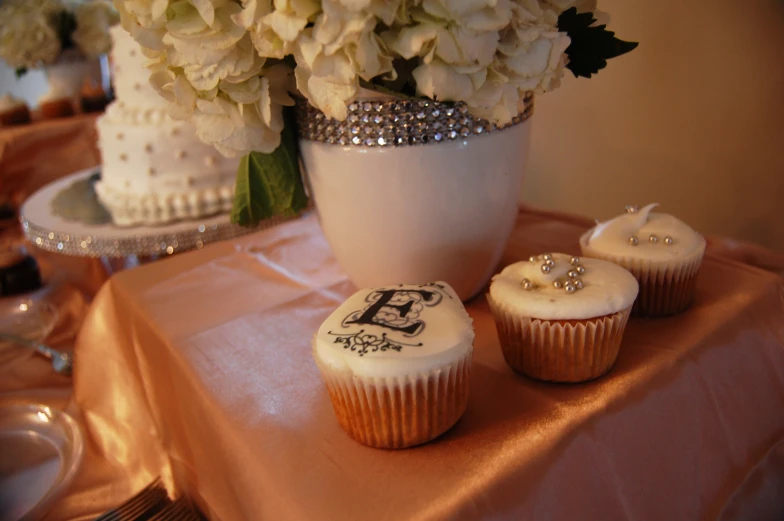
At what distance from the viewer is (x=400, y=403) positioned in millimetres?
461

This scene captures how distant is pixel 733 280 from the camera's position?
70 cm

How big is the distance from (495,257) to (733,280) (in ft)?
0.94

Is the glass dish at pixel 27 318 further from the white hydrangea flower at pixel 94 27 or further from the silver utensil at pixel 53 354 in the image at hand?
the white hydrangea flower at pixel 94 27

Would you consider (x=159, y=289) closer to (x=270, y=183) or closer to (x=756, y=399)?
(x=270, y=183)

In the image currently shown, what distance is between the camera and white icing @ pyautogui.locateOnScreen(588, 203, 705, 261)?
2.04ft

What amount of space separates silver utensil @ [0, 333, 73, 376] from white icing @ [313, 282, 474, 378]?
0.81 metres

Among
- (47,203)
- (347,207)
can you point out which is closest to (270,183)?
(347,207)

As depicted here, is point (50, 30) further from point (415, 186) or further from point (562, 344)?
point (562, 344)

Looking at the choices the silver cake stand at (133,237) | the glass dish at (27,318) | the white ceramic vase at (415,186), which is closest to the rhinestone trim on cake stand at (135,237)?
the silver cake stand at (133,237)

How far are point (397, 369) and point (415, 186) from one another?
8.7 inches

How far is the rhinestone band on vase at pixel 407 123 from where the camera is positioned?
577mm

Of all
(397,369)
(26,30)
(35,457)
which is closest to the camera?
(397,369)

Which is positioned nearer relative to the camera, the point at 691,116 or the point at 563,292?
the point at 563,292

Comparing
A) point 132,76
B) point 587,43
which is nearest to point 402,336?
point 587,43
